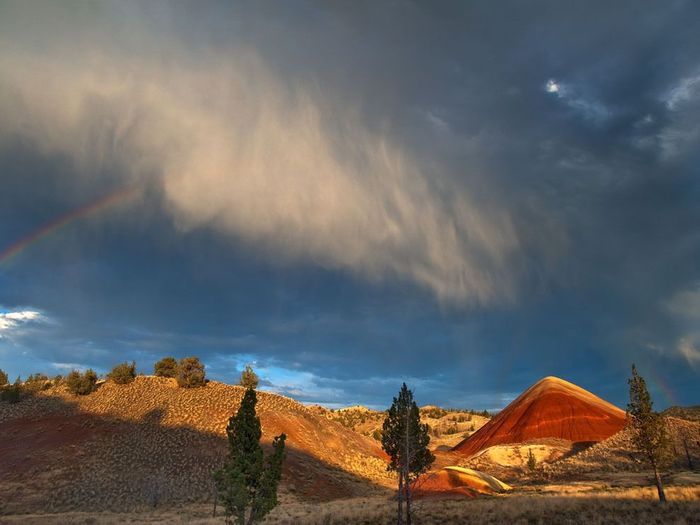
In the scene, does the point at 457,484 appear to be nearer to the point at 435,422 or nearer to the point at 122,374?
the point at 122,374

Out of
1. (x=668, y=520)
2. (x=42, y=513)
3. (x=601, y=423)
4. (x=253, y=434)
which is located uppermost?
(x=601, y=423)

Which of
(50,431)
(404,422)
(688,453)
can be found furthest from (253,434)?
(688,453)

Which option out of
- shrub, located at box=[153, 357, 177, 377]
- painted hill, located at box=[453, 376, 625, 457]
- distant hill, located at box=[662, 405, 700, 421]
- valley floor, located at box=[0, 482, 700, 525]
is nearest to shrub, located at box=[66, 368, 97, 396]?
shrub, located at box=[153, 357, 177, 377]

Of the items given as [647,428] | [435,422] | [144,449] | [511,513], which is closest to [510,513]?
[511,513]

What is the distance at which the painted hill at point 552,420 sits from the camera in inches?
4350

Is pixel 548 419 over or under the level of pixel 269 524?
over

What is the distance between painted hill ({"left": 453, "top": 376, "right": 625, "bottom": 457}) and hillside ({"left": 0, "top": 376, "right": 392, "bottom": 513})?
1522 inches

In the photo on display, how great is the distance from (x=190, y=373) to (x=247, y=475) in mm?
75052

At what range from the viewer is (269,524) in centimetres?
4153

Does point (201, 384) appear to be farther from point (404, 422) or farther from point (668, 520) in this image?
point (668, 520)

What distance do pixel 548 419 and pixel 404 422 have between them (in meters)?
93.5

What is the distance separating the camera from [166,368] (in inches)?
4063

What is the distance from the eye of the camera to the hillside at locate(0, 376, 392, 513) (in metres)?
60.2

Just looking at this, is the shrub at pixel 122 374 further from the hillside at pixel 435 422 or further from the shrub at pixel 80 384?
the hillside at pixel 435 422
